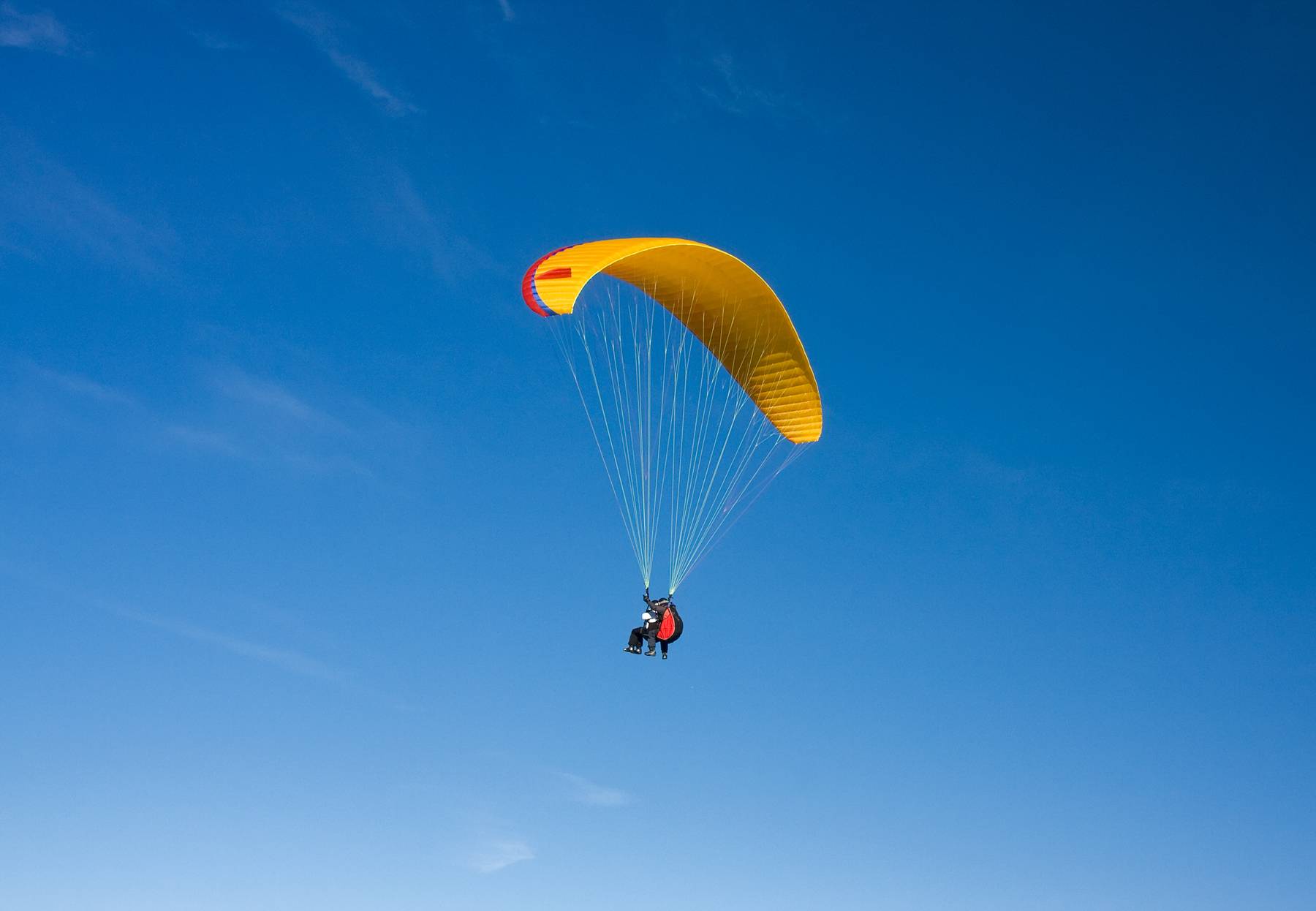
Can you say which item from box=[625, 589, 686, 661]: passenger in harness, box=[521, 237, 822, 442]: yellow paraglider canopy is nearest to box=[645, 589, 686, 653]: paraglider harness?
box=[625, 589, 686, 661]: passenger in harness

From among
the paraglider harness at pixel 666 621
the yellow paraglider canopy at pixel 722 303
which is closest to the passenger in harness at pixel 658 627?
the paraglider harness at pixel 666 621

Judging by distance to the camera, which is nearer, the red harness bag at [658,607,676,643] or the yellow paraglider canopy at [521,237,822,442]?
the yellow paraglider canopy at [521,237,822,442]

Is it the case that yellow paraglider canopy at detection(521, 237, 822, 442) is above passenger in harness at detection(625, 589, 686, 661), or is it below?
above

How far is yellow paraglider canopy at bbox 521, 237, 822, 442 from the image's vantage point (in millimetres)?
27641

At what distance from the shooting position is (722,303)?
32.3 meters

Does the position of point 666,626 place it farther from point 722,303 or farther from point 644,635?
point 722,303

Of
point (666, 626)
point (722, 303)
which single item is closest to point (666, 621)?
point (666, 626)

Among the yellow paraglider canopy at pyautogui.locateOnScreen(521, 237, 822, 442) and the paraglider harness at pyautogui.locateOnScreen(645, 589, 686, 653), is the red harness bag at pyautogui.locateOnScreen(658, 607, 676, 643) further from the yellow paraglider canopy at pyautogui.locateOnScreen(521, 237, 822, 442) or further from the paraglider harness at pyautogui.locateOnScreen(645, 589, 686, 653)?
the yellow paraglider canopy at pyautogui.locateOnScreen(521, 237, 822, 442)

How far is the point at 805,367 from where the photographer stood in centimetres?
3234

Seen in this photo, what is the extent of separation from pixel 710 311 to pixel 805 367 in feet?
7.38

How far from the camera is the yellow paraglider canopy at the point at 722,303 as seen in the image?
27.6 metres

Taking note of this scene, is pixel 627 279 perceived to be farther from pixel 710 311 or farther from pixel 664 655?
pixel 664 655

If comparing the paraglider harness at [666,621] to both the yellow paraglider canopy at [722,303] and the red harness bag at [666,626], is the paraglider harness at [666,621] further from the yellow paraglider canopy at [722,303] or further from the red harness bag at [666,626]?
the yellow paraglider canopy at [722,303]

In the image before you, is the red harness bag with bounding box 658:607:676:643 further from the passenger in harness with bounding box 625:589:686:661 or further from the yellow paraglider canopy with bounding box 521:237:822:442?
the yellow paraglider canopy with bounding box 521:237:822:442
